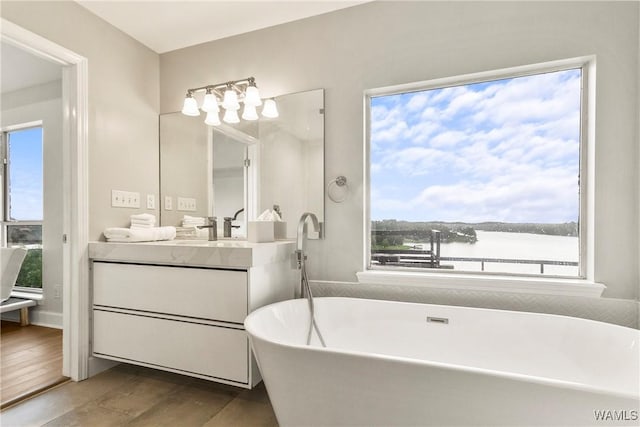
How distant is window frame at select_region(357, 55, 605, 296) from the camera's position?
1791mm

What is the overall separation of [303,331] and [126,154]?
1.79 m

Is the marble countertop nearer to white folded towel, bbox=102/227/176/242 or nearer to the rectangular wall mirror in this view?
white folded towel, bbox=102/227/176/242

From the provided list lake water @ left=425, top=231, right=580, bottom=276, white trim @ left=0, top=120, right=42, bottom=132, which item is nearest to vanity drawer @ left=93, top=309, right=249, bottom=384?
lake water @ left=425, top=231, right=580, bottom=276

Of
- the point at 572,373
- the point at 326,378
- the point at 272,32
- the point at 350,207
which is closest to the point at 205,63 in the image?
the point at 272,32

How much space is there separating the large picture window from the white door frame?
1.72m

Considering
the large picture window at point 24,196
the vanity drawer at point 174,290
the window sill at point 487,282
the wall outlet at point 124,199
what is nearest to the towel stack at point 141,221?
the wall outlet at point 124,199

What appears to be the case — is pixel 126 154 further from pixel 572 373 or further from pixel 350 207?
pixel 572 373

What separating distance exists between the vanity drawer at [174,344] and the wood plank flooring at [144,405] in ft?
0.54

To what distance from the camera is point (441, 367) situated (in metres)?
1.12


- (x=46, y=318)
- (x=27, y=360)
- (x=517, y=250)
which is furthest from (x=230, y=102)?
(x=46, y=318)

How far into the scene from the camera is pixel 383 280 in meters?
2.14

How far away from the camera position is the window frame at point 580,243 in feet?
5.88

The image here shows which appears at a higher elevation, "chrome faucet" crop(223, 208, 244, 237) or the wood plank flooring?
"chrome faucet" crop(223, 208, 244, 237)

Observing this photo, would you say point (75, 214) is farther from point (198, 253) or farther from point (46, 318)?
point (46, 318)
